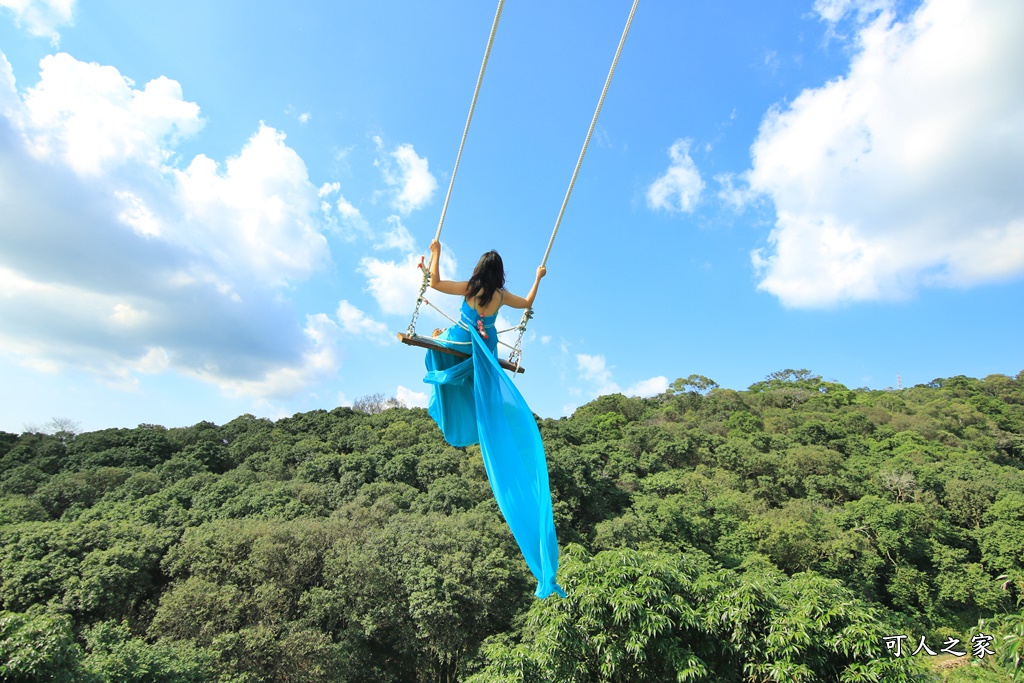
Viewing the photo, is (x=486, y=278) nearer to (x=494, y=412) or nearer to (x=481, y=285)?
(x=481, y=285)

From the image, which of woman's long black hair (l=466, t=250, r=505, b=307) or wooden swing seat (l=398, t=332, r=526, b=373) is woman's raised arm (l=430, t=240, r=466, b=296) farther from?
wooden swing seat (l=398, t=332, r=526, b=373)

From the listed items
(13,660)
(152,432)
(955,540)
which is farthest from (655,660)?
(152,432)

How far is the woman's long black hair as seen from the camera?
3361 millimetres

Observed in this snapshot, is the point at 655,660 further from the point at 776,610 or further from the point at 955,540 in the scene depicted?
the point at 955,540

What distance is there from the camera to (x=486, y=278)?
337cm

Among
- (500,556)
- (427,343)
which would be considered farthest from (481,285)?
(500,556)

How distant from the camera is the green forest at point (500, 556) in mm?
8320

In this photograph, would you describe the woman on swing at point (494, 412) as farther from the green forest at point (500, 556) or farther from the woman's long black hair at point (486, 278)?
the green forest at point (500, 556)

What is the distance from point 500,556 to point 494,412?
43.2 ft

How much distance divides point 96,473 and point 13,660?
19540 millimetres

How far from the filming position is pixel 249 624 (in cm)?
1285

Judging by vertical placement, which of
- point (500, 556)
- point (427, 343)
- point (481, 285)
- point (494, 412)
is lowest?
point (500, 556)

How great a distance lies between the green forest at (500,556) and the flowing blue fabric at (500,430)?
500cm

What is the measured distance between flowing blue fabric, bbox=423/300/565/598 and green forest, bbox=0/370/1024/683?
5.00 metres
